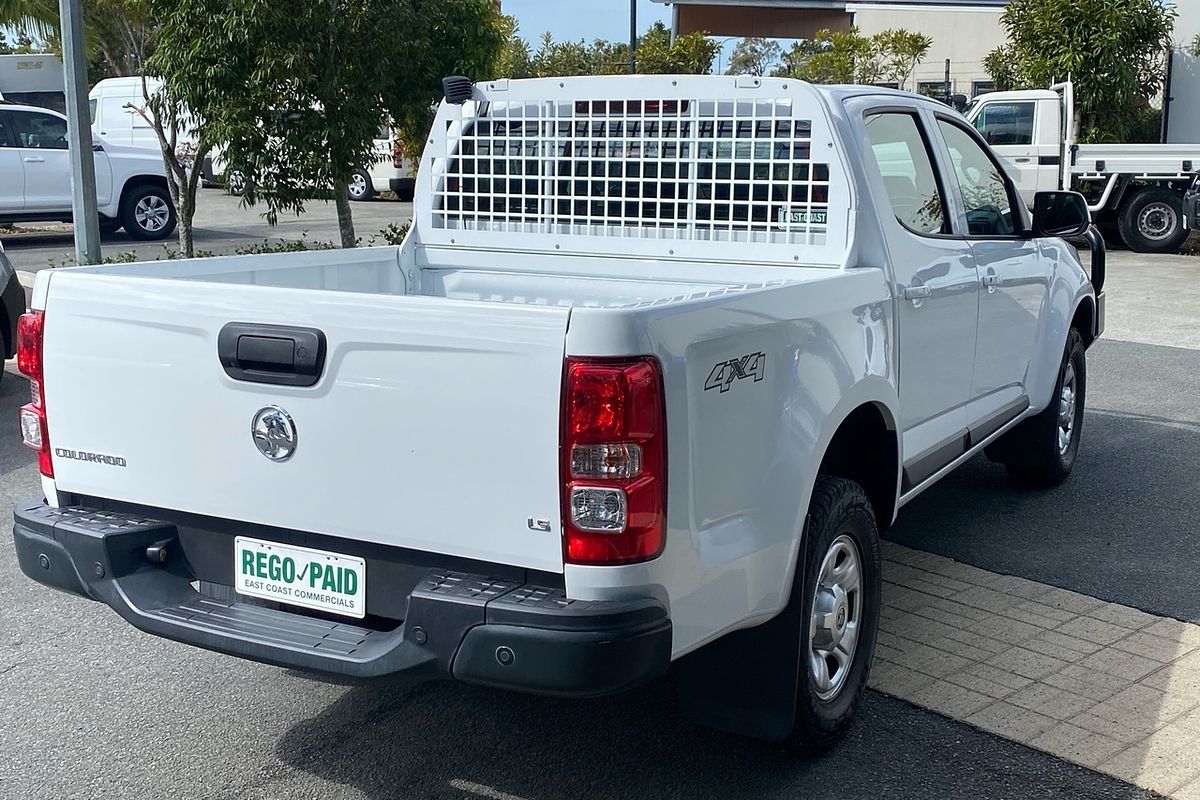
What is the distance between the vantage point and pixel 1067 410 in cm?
664

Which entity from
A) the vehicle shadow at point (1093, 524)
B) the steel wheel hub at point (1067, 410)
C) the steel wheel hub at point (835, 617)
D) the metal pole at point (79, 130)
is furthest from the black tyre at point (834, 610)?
the metal pole at point (79, 130)

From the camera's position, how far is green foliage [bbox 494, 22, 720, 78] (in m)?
32.4

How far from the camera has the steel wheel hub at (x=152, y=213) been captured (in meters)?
18.6

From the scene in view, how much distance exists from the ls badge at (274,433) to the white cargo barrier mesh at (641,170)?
1.87m

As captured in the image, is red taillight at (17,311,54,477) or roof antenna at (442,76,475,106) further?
roof antenna at (442,76,475,106)

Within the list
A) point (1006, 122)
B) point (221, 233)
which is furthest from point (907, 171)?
point (221, 233)

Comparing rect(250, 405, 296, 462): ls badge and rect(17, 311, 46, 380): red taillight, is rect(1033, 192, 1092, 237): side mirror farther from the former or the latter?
rect(17, 311, 46, 380): red taillight

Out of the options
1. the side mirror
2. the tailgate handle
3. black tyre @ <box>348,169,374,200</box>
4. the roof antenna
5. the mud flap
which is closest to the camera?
the tailgate handle

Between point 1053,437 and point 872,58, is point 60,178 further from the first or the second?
point 872,58

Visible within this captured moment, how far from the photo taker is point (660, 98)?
468 cm

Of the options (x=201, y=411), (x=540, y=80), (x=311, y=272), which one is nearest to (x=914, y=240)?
(x=540, y=80)

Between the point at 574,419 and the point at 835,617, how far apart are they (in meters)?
1.33

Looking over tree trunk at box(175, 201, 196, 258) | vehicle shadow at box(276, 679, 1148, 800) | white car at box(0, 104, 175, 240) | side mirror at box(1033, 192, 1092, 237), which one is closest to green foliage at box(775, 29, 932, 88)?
white car at box(0, 104, 175, 240)

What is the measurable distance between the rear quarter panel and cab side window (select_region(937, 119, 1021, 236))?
1.68m
